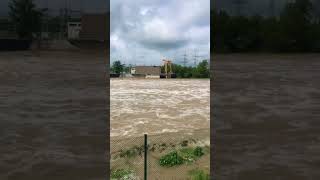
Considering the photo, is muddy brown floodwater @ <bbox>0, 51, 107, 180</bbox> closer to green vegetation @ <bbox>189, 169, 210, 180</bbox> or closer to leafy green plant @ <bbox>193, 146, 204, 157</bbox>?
green vegetation @ <bbox>189, 169, 210, 180</bbox>

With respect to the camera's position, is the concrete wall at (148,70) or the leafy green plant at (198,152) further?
the concrete wall at (148,70)

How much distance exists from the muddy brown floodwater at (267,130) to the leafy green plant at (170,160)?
0.62 meters

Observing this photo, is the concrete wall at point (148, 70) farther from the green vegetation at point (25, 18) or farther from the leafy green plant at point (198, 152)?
the leafy green plant at point (198, 152)

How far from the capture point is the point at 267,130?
9.95 m

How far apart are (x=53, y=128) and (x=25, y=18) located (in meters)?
18.4

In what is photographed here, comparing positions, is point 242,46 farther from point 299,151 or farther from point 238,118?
point 299,151

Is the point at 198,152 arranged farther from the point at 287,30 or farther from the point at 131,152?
the point at 287,30

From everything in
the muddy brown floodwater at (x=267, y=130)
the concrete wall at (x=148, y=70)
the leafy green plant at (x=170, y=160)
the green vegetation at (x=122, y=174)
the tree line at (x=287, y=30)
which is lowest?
the green vegetation at (x=122, y=174)

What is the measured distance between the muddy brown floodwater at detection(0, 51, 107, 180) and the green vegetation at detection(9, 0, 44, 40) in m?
3.63

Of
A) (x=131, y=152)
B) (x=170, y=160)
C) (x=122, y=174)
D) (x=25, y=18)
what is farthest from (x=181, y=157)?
(x=25, y=18)

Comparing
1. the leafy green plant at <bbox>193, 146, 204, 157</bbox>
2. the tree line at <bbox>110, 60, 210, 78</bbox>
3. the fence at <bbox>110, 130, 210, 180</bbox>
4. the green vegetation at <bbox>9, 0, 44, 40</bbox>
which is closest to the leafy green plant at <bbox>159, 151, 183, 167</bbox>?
the fence at <bbox>110, 130, 210, 180</bbox>

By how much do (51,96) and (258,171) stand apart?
11.7m

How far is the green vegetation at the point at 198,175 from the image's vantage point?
619 cm

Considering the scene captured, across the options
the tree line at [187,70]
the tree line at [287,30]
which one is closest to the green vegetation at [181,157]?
the tree line at [287,30]
